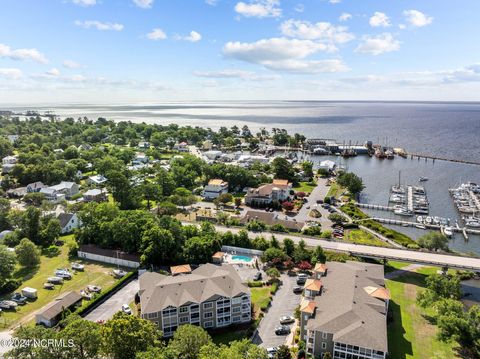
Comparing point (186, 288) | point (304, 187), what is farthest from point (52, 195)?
point (304, 187)

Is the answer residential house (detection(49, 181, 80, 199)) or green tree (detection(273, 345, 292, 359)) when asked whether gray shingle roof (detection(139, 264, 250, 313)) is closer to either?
green tree (detection(273, 345, 292, 359))

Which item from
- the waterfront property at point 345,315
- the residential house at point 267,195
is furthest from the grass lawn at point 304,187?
the waterfront property at point 345,315

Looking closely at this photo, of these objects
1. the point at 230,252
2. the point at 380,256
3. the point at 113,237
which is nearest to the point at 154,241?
the point at 113,237

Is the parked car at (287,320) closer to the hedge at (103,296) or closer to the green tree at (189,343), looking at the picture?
the green tree at (189,343)

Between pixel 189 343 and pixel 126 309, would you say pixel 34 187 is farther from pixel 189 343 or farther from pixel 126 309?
pixel 189 343

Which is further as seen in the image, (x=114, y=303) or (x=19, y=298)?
(x=19, y=298)

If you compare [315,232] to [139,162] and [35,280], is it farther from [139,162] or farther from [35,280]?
[139,162]
